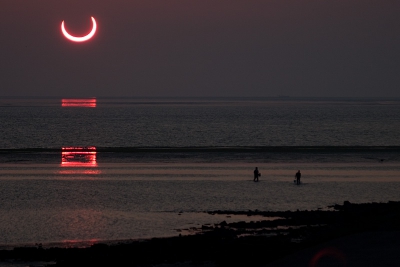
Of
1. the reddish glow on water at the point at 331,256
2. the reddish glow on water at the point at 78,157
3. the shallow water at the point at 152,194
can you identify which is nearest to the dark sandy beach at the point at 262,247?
the reddish glow on water at the point at 331,256

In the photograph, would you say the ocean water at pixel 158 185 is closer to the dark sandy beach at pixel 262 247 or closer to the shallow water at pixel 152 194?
the shallow water at pixel 152 194

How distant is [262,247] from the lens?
74.5ft

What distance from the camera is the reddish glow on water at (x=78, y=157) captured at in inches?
2601

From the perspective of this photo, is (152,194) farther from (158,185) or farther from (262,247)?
(262,247)

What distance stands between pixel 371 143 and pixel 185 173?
50.4 meters

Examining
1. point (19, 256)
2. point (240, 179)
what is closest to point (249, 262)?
point (19, 256)

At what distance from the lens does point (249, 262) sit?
2066cm

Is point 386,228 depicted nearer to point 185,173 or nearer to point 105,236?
point 105,236

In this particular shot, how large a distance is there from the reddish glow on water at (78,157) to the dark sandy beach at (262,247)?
36.3 meters

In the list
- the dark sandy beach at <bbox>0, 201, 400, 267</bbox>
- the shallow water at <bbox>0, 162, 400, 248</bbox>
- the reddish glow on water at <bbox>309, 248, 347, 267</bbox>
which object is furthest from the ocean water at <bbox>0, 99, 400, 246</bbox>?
the reddish glow on water at <bbox>309, 248, 347, 267</bbox>

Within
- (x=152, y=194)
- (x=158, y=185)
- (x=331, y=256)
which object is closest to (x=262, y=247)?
(x=331, y=256)

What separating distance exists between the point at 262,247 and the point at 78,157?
5445cm

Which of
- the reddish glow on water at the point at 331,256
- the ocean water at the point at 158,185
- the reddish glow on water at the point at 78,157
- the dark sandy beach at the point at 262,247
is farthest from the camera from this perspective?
the reddish glow on water at the point at 78,157

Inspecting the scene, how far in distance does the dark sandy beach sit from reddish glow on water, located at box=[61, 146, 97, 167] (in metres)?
36.3
